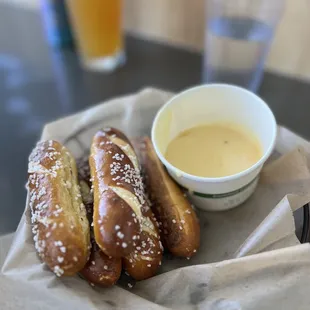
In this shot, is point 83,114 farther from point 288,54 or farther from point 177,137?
point 288,54

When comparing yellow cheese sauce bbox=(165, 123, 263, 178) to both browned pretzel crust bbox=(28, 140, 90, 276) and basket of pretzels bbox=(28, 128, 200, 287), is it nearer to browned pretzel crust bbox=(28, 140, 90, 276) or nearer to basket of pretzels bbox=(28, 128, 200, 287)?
basket of pretzels bbox=(28, 128, 200, 287)

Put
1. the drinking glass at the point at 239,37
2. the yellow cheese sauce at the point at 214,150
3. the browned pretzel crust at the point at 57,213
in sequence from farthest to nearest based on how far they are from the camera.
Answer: the drinking glass at the point at 239,37, the yellow cheese sauce at the point at 214,150, the browned pretzel crust at the point at 57,213

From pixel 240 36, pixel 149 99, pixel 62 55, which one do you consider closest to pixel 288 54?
pixel 240 36

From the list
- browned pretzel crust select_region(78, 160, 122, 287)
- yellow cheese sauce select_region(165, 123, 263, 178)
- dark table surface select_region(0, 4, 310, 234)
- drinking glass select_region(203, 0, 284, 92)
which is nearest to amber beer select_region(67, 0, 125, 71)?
dark table surface select_region(0, 4, 310, 234)

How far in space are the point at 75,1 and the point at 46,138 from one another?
0.27m

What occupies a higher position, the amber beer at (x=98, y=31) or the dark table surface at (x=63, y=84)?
the amber beer at (x=98, y=31)

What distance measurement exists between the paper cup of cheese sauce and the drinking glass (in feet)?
0.58

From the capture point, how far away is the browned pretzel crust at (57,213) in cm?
54

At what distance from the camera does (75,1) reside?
85 cm

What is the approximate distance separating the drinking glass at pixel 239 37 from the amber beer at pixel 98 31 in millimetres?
151

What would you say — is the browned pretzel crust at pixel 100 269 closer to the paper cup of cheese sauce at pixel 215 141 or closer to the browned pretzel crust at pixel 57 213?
Answer: the browned pretzel crust at pixel 57 213

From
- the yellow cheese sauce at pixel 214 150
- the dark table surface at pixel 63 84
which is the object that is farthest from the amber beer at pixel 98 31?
the yellow cheese sauce at pixel 214 150

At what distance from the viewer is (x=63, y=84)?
94cm

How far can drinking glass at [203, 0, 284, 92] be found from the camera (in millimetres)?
828
